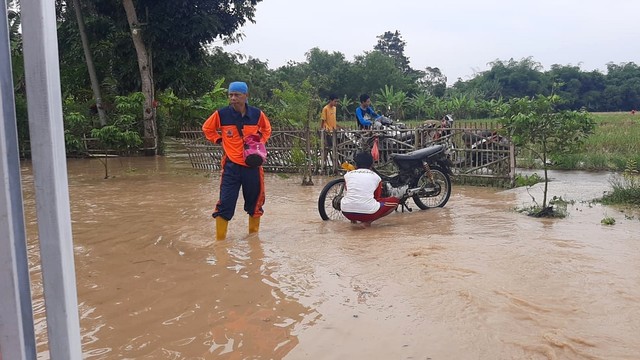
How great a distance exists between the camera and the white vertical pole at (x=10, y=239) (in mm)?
1032

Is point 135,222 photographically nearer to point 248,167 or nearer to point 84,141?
point 248,167

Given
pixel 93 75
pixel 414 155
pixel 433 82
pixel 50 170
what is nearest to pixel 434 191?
pixel 414 155

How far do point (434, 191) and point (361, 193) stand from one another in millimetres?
1759

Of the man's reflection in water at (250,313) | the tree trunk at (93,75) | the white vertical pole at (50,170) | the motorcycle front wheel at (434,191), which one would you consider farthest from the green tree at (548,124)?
the tree trunk at (93,75)

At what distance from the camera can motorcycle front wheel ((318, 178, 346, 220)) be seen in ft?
22.1

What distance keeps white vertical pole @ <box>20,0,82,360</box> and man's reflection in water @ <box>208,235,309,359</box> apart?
2.06m

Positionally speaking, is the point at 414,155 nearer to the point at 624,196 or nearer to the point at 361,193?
the point at 361,193

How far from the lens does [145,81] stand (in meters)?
16.2

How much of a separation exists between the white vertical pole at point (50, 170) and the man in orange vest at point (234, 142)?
440cm

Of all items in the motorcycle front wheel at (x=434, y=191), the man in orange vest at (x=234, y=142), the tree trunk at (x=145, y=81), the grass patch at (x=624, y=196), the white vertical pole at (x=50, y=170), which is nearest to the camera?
the white vertical pole at (x=50, y=170)

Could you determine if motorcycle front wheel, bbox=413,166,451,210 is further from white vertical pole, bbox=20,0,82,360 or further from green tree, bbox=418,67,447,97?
green tree, bbox=418,67,447,97

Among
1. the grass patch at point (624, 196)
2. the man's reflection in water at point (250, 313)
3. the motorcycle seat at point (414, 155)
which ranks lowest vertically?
the man's reflection in water at point (250, 313)

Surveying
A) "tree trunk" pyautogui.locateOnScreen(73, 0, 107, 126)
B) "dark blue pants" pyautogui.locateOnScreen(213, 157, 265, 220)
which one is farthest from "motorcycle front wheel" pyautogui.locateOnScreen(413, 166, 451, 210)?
"tree trunk" pyautogui.locateOnScreen(73, 0, 107, 126)

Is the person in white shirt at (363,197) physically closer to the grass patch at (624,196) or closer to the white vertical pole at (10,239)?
the grass patch at (624,196)
